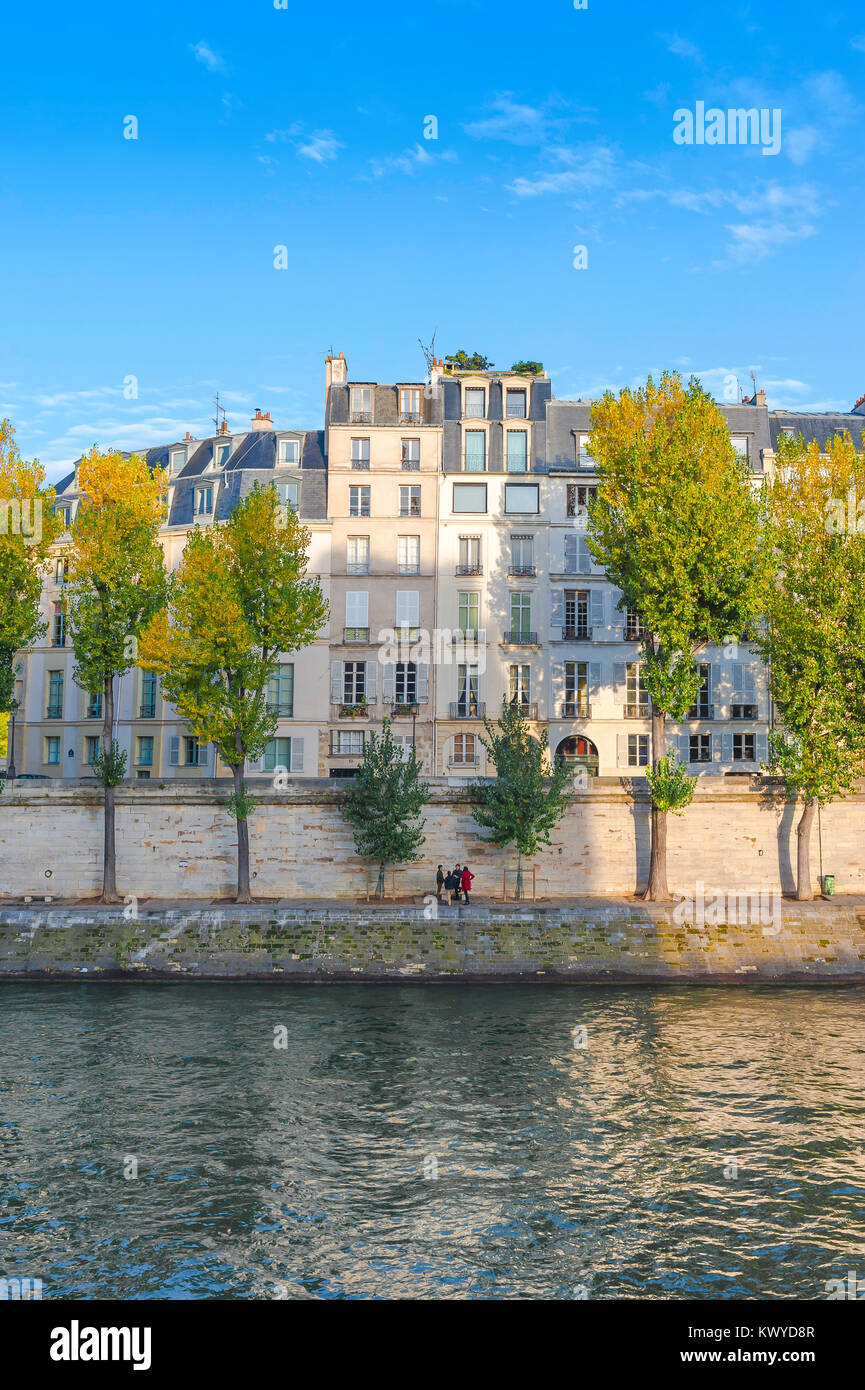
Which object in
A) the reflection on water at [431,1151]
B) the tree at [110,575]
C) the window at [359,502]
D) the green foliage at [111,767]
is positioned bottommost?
the reflection on water at [431,1151]

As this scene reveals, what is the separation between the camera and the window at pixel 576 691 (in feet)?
163

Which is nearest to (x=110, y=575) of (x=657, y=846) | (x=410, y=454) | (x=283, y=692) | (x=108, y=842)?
(x=108, y=842)

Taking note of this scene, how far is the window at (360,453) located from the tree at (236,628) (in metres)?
14.8

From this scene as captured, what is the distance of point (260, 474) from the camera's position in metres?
53.0

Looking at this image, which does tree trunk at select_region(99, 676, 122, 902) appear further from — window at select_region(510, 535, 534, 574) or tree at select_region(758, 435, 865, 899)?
tree at select_region(758, 435, 865, 899)

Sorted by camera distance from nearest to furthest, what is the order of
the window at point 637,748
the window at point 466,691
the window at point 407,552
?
the window at point 637,748, the window at point 466,691, the window at point 407,552

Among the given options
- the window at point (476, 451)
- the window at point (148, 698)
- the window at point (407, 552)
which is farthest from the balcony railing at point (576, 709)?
the window at point (148, 698)

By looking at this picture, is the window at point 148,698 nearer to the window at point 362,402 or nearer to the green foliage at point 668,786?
the window at point 362,402

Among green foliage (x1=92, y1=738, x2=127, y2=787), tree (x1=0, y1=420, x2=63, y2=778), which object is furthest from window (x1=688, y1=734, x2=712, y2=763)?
tree (x1=0, y1=420, x2=63, y2=778)

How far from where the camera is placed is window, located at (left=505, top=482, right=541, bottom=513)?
51000 mm

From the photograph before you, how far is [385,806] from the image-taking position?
36438 millimetres

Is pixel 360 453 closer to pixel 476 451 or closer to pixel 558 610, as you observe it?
pixel 476 451

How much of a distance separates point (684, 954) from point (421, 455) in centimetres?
2812
